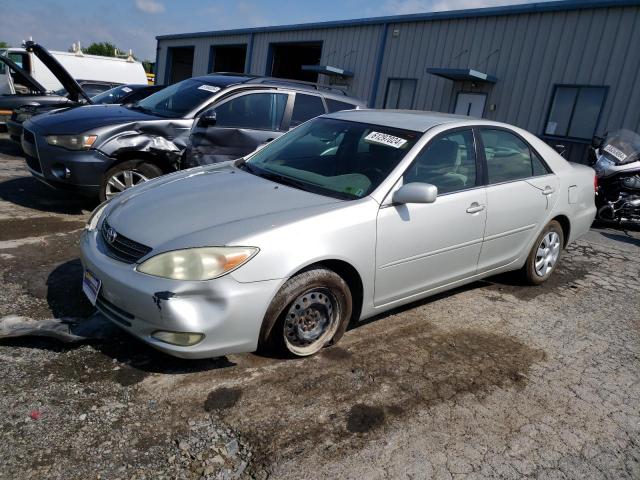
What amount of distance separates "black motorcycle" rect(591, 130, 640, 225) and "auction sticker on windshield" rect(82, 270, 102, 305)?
769cm

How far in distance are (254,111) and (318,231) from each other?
380 cm

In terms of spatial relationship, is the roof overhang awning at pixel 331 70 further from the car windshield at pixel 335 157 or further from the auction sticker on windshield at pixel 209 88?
the car windshield at pixel 335 157

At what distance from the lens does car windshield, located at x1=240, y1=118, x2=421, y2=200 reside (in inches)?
134

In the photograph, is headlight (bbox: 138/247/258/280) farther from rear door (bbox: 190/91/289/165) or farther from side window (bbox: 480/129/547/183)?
rear door (bbox: 190/91/289/165)

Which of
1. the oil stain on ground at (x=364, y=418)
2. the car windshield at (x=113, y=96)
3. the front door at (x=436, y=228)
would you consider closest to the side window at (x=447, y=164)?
the front door at (x=436, y=228)

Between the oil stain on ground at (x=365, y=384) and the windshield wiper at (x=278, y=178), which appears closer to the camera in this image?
the oil stain on ground at (x=365, y=384)

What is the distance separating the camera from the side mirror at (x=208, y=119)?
224 inches

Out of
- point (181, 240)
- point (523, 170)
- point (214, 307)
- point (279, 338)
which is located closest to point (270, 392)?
point (279, 338)

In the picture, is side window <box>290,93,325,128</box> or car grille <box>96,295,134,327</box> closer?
car grille <box>96,295,134,327</box>

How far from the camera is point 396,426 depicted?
2.62 metres

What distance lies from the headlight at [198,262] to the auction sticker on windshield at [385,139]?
1513 mm

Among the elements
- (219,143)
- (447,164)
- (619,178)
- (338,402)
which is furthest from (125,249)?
(619,178)

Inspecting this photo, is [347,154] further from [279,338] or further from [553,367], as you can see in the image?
[553,367]

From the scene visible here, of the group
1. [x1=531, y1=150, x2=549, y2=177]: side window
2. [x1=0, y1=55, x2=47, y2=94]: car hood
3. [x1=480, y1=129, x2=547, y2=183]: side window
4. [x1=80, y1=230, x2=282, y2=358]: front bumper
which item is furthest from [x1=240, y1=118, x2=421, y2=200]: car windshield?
[x1=0, y1=55, x2=47, y2=94]: car hood
